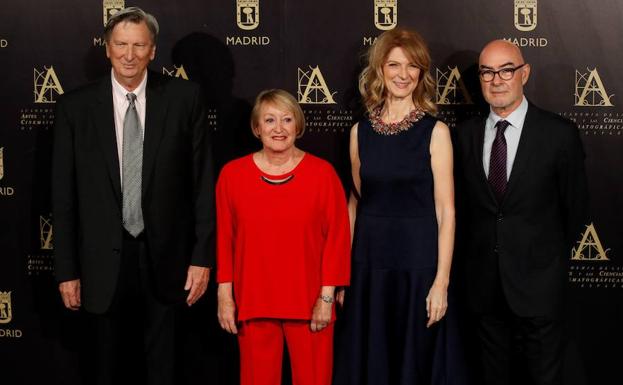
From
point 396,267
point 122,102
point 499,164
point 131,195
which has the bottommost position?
point 396,267

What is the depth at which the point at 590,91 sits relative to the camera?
12.4ft

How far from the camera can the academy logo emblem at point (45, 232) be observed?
13.3 ft

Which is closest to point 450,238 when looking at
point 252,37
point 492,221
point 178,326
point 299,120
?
point 492,221

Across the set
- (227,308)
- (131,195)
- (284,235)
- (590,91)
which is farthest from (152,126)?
(590,91)

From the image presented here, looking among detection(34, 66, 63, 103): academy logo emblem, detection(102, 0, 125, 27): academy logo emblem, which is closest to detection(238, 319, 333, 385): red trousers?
detection(34, 66, 63, 103): academy logo emblem

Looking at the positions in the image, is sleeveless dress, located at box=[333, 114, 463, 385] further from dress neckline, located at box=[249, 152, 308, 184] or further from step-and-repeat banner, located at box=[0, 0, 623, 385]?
step-and-repeat banner, located at box=[0, 0, 623, 385]

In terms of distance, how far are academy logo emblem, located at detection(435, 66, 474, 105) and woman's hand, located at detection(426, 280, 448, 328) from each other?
3.28 feet

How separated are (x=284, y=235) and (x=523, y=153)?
0.98 m

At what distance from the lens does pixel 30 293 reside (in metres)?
4.10

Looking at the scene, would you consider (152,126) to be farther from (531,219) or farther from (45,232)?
(531,219)

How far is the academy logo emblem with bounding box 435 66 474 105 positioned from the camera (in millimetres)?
3832

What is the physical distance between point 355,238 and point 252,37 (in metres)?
1.15

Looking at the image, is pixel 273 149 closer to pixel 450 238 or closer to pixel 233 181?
pixel 233 181

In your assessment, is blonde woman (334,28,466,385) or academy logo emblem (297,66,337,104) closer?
blonde woman (334,28,466,385)
